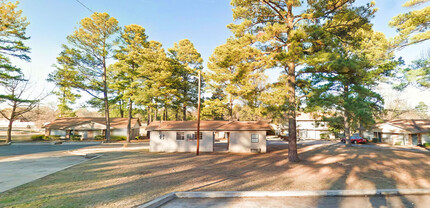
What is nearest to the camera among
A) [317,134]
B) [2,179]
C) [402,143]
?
[2,179]

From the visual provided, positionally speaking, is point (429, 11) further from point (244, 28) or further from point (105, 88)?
point (105, 88)

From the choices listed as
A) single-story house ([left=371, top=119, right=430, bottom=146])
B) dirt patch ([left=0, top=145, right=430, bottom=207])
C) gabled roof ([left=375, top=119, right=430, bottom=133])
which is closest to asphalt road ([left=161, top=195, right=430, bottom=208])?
dirt patch ([left=0, top=145, right=430, bottom=207])

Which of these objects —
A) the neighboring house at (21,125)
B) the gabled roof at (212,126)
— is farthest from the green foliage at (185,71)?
the neighboring house at (21,125)

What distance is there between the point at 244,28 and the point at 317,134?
41559 mm

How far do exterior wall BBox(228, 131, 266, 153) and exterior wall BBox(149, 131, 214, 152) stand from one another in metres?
2.46

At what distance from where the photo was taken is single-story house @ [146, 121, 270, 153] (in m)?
20.2

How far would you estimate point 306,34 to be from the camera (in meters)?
12.6

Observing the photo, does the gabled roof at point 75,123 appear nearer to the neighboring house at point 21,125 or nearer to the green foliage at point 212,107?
the green foliage at point 212,107

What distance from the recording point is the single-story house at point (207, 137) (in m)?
20.2

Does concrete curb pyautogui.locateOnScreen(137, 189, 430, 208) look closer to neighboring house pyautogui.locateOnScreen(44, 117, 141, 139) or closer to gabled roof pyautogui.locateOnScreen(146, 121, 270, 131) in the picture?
gabled roof pyautogui.locateOnScreen(146, 121, 270, 131)

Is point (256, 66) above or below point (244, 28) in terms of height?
below

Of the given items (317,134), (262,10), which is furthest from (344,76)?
(317,134)

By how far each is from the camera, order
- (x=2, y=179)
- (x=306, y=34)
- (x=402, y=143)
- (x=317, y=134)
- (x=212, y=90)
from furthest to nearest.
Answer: (x=317, y=134) → (x=212, y=90) → (x=402, y=143) → (x=306, y=34) → (x=2, y=179)

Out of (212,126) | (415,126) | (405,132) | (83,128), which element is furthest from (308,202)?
(83,128)
